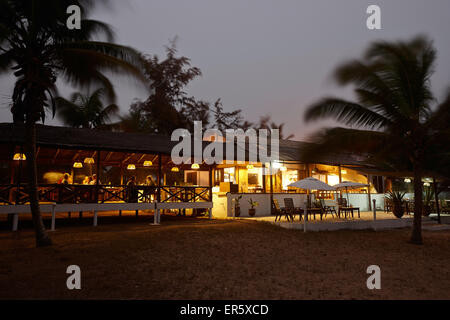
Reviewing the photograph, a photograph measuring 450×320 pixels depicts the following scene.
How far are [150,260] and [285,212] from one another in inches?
294

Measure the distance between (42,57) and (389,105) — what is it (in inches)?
365

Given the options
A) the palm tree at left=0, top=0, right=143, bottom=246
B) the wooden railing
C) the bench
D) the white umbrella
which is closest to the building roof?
the white umbrella

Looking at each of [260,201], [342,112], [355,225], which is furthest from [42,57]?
[355,225]

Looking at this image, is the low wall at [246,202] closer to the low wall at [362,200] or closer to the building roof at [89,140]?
the building roof at [89,140]

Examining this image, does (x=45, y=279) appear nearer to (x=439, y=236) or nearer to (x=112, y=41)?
(x=112, y=41)

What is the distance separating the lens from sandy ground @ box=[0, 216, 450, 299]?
15.7 ft

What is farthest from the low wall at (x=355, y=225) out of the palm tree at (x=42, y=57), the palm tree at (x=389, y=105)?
the palm tree at (x=42, y=57)

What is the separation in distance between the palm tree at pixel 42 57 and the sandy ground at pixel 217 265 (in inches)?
71.7

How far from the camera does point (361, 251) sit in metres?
8.35

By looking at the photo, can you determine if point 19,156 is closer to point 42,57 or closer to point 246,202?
Result: point 42,57

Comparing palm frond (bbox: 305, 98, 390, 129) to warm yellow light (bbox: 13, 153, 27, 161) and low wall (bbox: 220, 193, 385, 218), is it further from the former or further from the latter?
warm yellow light (bbox: 13, 153, 27, 161)

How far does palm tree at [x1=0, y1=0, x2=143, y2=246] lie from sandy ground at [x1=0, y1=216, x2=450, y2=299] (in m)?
1.82

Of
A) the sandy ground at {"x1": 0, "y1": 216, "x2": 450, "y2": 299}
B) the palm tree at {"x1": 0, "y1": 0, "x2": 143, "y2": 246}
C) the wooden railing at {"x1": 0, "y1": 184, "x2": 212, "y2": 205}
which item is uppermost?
the palm tree at {"x1": 0, "y1": 0, "x2": 143, "y2": 246}

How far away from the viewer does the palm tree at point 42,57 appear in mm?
7102
